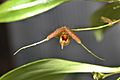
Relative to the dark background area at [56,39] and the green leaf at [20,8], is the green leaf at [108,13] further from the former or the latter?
the dark background area at [56,39]

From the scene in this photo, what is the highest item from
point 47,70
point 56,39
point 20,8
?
point 20,8

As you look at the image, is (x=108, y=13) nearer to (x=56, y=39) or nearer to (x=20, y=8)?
(x=20, y=8)

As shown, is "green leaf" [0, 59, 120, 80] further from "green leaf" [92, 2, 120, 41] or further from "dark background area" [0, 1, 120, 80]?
"dark background area" [0, 1, 120, 80]

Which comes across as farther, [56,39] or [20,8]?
[56,39]

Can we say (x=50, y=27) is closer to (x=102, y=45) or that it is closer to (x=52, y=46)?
(x=52, y=46)

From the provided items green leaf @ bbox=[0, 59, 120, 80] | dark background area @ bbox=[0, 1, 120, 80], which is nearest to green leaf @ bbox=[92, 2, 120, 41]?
green leaf @ bbox=[0, 59, 120, 80]

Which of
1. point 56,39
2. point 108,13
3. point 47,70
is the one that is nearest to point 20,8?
point 47,70

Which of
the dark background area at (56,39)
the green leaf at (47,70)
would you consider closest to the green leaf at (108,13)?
the green leaf at (47,70)
